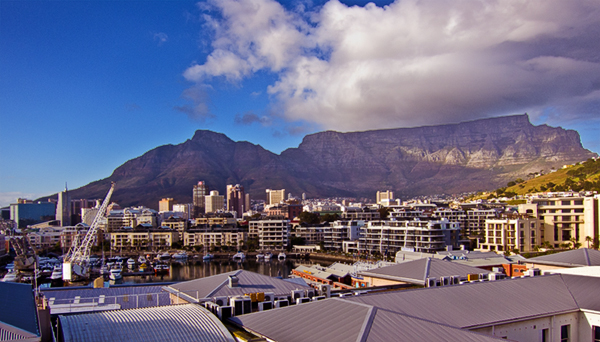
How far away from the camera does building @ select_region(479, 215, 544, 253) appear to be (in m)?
41.8

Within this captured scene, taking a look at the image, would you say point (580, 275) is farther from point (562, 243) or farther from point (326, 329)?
point (562, 243)

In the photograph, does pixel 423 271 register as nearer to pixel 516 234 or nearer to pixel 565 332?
pixel 565 332

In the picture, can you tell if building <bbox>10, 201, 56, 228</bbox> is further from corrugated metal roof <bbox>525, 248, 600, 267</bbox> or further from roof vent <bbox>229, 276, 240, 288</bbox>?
corrugated metal roof <bbox>525, 248, 600, 267</bbox>

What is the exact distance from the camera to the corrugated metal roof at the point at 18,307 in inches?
301

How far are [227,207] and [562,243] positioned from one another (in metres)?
117

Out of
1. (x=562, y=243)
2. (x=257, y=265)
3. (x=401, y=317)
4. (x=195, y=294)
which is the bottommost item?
(x=257, y=265)

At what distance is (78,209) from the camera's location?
139500mm

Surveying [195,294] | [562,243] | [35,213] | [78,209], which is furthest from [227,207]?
[195,294]

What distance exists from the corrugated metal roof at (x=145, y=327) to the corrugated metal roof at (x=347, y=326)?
76cm

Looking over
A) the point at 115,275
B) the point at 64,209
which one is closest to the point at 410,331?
the point at 115,275

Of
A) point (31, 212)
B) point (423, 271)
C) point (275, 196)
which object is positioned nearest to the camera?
point (423, 271)

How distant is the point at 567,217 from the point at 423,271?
33.7 metres

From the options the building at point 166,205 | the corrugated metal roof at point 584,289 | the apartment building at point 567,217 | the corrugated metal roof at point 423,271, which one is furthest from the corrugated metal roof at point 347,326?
the building at point 166,205

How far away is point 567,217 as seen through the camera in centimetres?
4244
